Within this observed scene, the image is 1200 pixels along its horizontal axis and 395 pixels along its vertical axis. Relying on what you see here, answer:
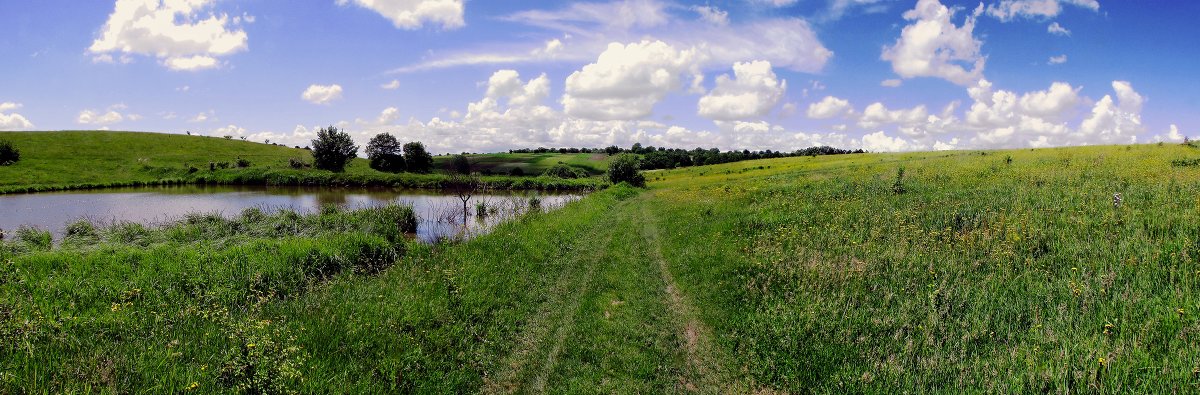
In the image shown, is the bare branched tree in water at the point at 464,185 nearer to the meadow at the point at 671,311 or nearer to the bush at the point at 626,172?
the bush at the point at 626,172

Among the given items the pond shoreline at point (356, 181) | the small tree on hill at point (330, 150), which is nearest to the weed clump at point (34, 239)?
the pond shoreline at point (356, 181)

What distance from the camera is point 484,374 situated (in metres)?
8.12

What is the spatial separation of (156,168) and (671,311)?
96.5 meters

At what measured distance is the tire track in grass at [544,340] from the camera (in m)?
7.77

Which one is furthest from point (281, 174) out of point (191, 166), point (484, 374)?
point (484, 374)

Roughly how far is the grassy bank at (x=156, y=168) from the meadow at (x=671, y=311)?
5433 cm

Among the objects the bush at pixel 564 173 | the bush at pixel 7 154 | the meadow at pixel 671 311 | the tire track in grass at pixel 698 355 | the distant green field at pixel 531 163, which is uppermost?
the bush at pixel 7 154

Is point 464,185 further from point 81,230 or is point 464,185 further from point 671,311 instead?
point 671,311

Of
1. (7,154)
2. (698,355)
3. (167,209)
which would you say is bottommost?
(698,355)

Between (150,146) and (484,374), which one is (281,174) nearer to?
(150,146)

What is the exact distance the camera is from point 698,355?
864cm

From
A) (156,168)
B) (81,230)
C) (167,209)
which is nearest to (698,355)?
(81,230)

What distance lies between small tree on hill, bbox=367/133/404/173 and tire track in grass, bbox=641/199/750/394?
89157 millimetres

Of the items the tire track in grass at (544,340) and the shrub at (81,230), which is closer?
the tire track in grass at (544,340)
